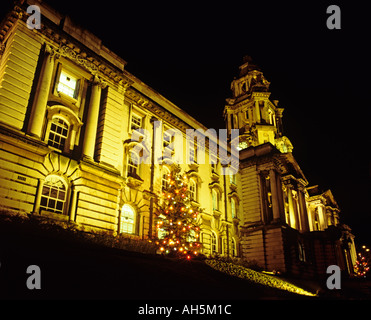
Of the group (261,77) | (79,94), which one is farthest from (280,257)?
(261,77)

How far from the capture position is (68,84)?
63.3 ft

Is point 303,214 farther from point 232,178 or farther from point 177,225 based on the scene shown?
point 177,225

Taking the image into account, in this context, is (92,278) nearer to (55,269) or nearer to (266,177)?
(55,269)

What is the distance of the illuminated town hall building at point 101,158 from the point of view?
15.3 metres

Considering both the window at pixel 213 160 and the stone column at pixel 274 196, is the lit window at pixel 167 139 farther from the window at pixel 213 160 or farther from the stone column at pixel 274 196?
the stone column at pixel 274 196

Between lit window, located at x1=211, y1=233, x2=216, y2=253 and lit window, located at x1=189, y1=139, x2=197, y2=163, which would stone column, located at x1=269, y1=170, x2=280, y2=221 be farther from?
lit window, located at x1=189, y1=139, x2=197, y2=163

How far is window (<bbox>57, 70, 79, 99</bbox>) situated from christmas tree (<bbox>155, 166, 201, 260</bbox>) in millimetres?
9227

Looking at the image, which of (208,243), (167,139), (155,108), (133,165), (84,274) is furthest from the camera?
(208,243)

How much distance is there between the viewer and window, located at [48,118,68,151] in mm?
17281

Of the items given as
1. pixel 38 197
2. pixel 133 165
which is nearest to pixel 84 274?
pixel 38 197

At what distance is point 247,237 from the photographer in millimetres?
31969

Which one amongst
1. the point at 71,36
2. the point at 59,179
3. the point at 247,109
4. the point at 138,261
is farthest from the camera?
the point at 247,109

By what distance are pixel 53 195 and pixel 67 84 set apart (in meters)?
7.72
